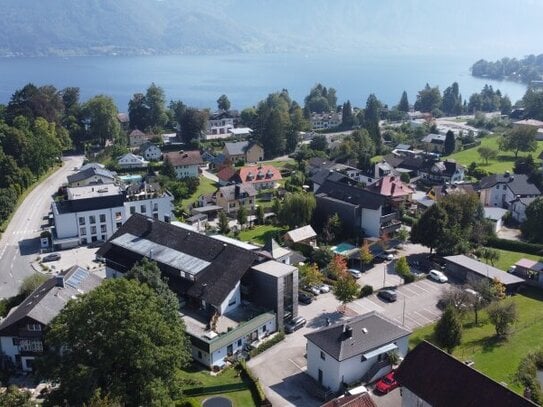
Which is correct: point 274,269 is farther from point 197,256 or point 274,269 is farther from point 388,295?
point 388,295

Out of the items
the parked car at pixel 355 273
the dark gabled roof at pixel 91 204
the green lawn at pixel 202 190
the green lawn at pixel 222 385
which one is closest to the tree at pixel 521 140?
the green lawn at pixel 202 190

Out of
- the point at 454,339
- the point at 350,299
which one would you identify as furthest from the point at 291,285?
the point at 454,339

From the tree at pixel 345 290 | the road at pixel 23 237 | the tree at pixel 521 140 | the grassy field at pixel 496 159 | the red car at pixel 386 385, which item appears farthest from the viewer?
the tree at pixel 521 140

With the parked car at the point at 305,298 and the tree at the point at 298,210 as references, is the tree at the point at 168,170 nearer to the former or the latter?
the tree at the point at 298,210

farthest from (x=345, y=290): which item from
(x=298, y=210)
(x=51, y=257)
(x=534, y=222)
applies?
(x=51, y=257)

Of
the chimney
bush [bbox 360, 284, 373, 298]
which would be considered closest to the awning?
bush [bbox 360, 284, 373, 298]

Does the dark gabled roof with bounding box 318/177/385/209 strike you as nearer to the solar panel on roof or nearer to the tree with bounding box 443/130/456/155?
the solar panel on roof

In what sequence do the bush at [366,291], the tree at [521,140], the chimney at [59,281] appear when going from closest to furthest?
the chimney at [59,281] < the bush at [366,291] < the tree at [521,140]
